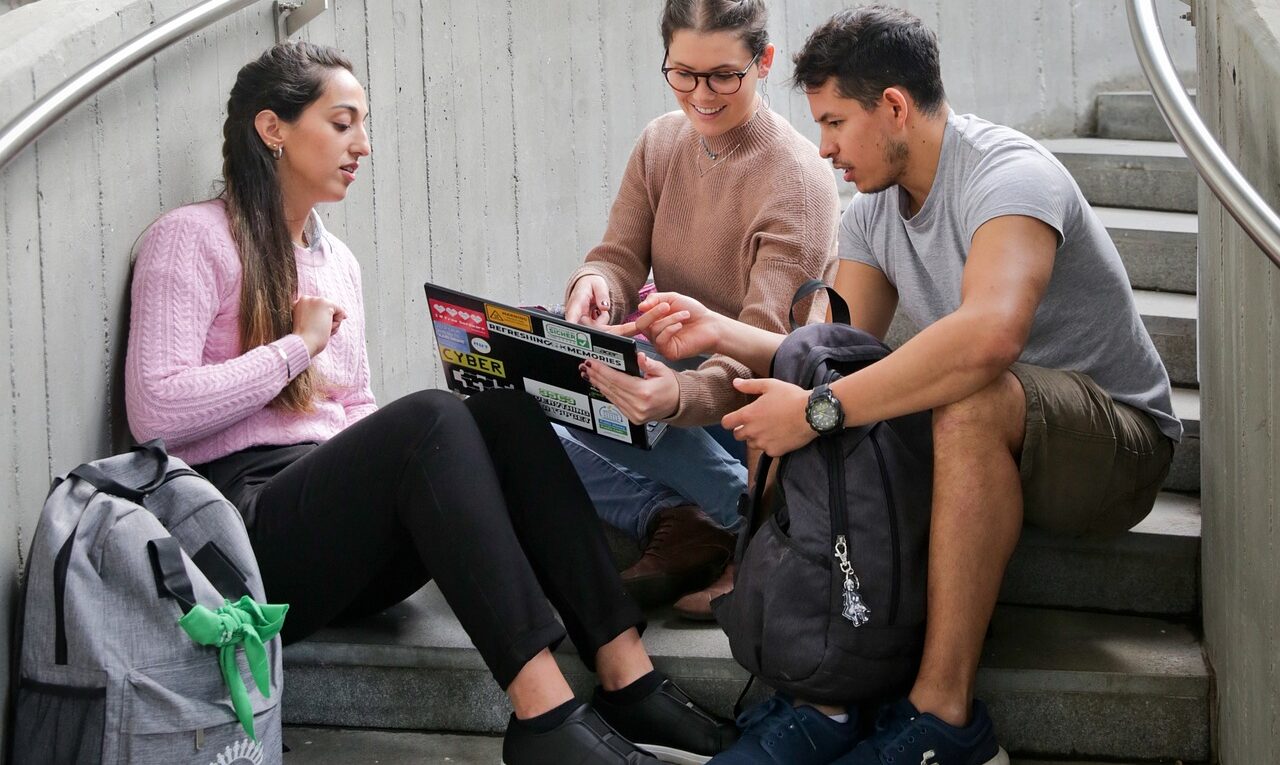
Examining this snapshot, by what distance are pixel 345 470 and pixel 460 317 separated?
0.94ft

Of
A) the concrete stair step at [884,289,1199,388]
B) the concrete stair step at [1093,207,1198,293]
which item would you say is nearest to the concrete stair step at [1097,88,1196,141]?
the concrete stair step at [1093,207,1198,293]

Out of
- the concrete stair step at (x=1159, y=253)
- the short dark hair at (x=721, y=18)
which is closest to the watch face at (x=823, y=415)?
the short dark hair at (x=721, y=18)

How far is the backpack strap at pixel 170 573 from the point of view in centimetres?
160

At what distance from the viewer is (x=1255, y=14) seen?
158 centimetres

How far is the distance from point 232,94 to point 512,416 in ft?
2.41

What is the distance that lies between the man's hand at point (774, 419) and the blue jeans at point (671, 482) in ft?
1.24

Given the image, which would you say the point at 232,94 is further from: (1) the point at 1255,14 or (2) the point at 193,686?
(1) the point at 1255,14

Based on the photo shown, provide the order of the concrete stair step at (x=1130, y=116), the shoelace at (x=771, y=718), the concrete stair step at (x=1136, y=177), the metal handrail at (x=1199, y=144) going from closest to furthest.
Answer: the metal handrail at (x=1199, y=144), the shoelace at (x=771, y=718), the concrete stair step at (x=1136, y=177), the concrete stair step at (x=1130, y=116)

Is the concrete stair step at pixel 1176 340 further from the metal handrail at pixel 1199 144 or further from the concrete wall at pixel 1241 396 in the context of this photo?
the metal handrail at pixel 1199 144

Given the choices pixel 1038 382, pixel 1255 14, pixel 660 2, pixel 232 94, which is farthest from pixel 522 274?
pixel 1255 14

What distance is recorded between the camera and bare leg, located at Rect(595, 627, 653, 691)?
1.92 m

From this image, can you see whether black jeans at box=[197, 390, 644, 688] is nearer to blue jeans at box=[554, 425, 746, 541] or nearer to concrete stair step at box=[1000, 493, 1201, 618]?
blue jeans at box=[554, 425, 746, 541]

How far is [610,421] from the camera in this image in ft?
6.48

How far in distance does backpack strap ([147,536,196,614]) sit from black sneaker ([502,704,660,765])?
50cm
